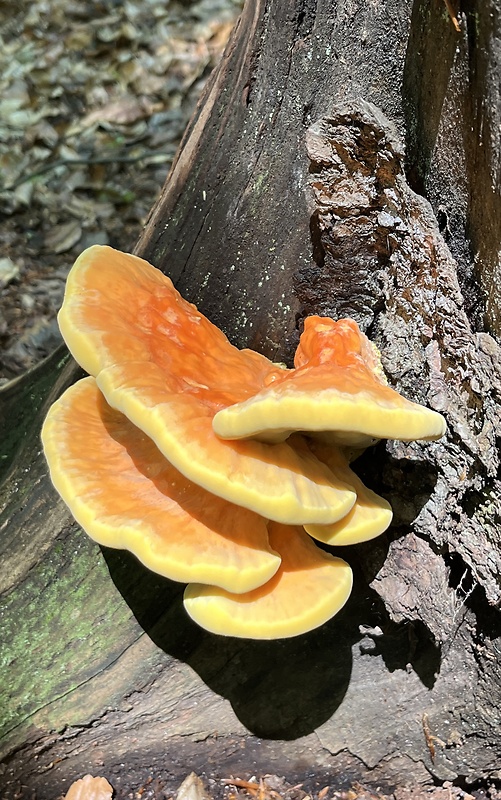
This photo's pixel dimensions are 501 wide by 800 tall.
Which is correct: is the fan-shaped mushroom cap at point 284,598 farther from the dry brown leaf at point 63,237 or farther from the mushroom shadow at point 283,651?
the dry brown leaf at point 63,237

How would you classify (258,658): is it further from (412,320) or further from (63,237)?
(63,237)

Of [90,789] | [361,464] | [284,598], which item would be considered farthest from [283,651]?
[90,789]

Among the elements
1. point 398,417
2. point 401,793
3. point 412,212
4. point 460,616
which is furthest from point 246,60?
point 401,793

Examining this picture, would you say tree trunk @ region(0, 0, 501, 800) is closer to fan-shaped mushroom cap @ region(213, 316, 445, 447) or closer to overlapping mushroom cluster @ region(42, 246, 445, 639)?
overlapping mushroom cluster @ region(42, 246, 445, 639)

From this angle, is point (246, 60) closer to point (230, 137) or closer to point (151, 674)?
point (230, 137)

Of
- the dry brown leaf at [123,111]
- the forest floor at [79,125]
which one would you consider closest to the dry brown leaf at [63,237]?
the forest floor at [79,125]

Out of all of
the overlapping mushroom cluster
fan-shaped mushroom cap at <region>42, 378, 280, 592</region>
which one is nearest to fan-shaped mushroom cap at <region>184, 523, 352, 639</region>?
the overlapping mushroom cluster
